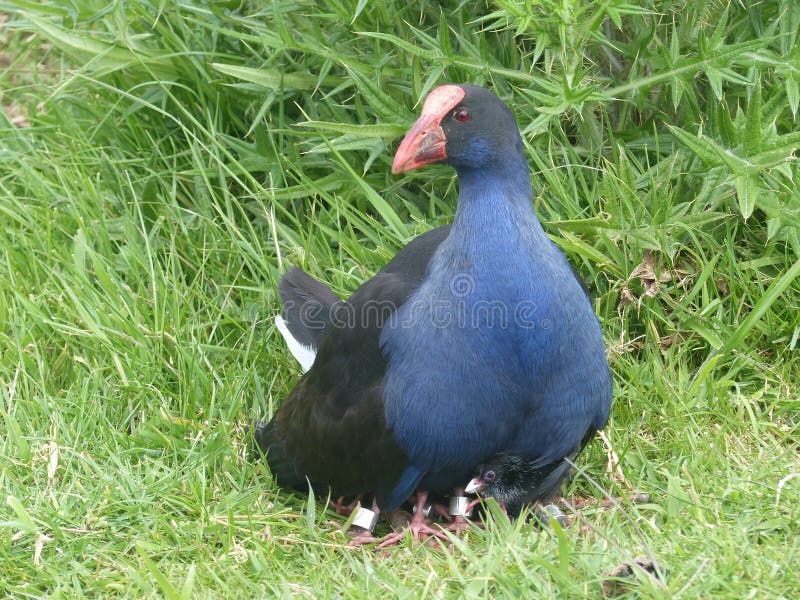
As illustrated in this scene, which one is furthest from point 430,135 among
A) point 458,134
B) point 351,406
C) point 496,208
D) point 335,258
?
point 335,258

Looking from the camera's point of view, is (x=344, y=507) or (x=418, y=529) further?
(x=344, y=507)

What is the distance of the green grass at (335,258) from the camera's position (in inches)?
104

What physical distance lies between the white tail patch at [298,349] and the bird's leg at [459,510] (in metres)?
0.61

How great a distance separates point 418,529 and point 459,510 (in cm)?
12

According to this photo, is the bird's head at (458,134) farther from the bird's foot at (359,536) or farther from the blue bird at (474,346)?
the bird's foot at (359,536)

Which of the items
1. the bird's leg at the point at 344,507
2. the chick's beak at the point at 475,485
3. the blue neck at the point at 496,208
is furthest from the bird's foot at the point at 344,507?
the blue neck at the point at 496,208

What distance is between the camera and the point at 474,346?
265 cm

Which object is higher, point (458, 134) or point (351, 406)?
point (458, 134)

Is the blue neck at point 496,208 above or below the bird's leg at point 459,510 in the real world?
→ above

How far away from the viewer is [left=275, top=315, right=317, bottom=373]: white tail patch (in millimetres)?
3346

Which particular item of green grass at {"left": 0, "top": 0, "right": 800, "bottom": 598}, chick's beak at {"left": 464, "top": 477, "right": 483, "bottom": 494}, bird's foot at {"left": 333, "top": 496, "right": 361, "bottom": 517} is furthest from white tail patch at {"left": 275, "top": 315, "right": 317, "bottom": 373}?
chick's beak at {"left": 464, "top": 477, "right": 483, "bottom": 494}

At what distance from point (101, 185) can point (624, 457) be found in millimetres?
2170

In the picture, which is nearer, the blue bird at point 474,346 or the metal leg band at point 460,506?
the blue bird at point 474,346

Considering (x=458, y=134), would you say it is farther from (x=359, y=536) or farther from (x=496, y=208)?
(x=359, y=536)
